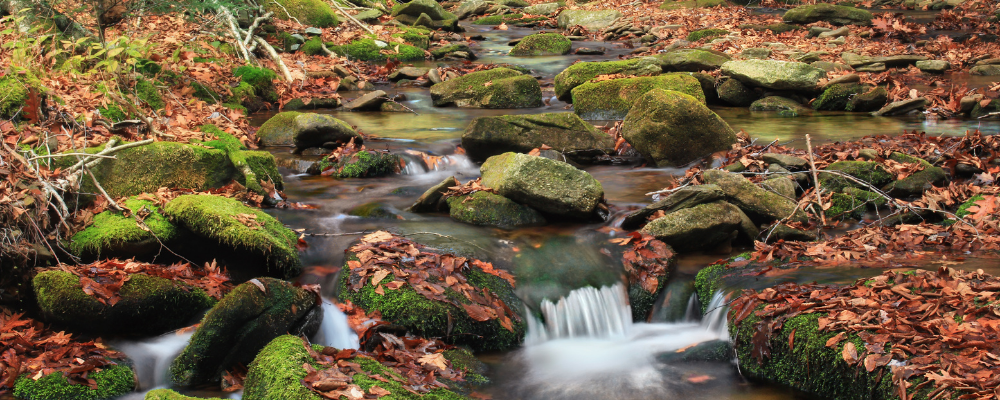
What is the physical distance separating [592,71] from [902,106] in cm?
560

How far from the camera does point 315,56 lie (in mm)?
16984

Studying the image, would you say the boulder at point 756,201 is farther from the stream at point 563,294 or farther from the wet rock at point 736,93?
the wet rock at point 736,93

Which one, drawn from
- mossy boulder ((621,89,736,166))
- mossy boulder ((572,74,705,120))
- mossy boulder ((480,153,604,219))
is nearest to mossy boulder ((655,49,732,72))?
mossy boulder ((572,74,705,120))

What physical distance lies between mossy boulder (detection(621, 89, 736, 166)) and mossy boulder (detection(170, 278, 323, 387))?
6.06 meters

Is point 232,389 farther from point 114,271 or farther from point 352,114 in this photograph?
point 352,114

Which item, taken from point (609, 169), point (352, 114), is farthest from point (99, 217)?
point (352, 114)

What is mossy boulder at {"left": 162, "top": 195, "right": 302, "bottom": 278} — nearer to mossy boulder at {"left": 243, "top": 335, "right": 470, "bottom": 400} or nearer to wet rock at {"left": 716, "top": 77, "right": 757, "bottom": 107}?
mossy boulder at {"left": 243, "top": 335, "right": 470, "bottom": 400}

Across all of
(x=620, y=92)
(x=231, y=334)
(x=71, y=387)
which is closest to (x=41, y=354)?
(x=71, y=387)

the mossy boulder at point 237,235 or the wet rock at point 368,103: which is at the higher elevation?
the mossy boulder at point 237,235

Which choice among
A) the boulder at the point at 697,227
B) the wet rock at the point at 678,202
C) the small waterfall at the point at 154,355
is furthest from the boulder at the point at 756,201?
the small waterfall at the point at 154,355

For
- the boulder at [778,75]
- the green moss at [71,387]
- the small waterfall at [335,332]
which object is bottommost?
the small waterfall at [335,332]

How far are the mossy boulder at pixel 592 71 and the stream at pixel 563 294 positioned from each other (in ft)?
13.9

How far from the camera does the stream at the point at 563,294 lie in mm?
4996

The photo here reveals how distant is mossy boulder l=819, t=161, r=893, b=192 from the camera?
7.95 metres
